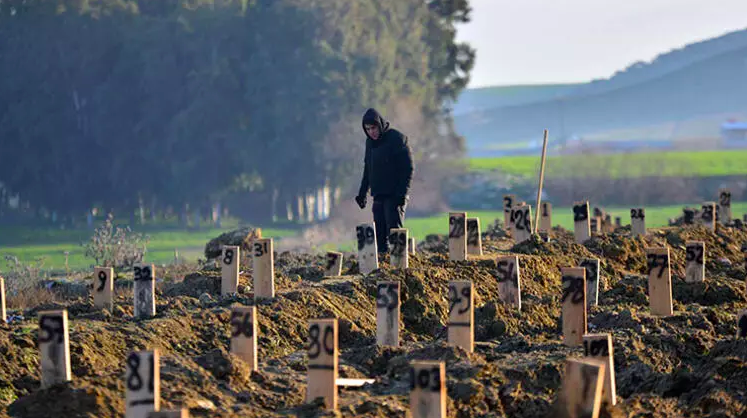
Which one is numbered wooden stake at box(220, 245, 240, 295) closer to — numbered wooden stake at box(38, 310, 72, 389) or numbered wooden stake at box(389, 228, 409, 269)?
numbered wooden stake at box(389, 228, 409, 269)

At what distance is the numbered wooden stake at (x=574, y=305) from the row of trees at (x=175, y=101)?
45835 millimetres

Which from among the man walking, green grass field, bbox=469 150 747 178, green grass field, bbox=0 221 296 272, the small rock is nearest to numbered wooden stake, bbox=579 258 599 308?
the small rock

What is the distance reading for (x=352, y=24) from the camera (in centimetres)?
6112

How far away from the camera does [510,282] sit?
1326cm

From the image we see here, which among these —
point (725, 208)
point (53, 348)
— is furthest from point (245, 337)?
point (725, 208)

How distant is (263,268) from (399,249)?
7.03 feet

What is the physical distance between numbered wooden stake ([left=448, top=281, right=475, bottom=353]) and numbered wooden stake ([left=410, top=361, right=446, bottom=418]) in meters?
2.43

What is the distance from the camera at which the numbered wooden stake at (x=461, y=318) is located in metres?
10.8

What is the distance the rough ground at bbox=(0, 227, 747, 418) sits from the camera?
9.40m

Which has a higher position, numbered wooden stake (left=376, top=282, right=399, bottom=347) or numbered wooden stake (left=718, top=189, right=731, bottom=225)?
numbered wooden stake (left=718, top=189, right=731, bottom=225)

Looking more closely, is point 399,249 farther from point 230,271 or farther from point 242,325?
point 242,325

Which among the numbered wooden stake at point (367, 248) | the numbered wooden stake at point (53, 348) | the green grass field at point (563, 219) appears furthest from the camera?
the green grass field at point (563, 219)

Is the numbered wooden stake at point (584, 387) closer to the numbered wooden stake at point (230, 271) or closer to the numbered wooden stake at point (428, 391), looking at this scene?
the numbered wooden stake at point (428, 391)

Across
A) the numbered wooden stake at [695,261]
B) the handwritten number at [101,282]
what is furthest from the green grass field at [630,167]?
the handwritten number at [101,282]
